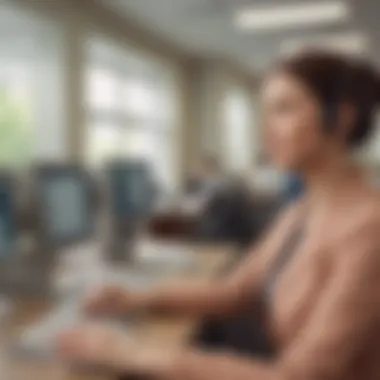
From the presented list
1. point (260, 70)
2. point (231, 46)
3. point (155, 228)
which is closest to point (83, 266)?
point (155, 228)

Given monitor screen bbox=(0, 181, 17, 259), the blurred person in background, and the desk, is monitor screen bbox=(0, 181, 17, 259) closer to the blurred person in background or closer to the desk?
the desk

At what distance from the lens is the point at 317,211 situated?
2.89 ft

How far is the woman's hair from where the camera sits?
82 centimetres

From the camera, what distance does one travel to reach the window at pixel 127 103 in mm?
1227

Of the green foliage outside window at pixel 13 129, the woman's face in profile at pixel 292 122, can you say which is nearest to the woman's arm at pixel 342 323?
the woman's face in profile at pixel 292 122

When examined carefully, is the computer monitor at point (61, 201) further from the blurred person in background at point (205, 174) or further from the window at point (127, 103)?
the blurred person in background at point (205, 174)

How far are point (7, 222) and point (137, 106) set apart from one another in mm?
329

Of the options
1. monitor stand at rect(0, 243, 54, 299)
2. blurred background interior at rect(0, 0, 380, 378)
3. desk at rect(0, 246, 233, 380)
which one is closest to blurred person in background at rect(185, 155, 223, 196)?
blurred background interior at rect(0, 0, 380, 378)

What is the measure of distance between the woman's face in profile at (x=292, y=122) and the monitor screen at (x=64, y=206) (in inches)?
25.2

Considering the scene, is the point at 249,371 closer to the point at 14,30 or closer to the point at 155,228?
the point at 14,30

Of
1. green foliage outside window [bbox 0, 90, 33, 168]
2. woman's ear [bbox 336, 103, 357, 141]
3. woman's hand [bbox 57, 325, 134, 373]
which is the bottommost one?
woman's hand [bbox 57, 325, 134, 373]

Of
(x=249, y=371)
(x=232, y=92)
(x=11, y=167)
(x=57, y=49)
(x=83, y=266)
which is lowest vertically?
(x=249, y=371)

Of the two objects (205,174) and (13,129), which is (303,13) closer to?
(205,174)

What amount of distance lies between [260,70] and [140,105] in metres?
0.38
